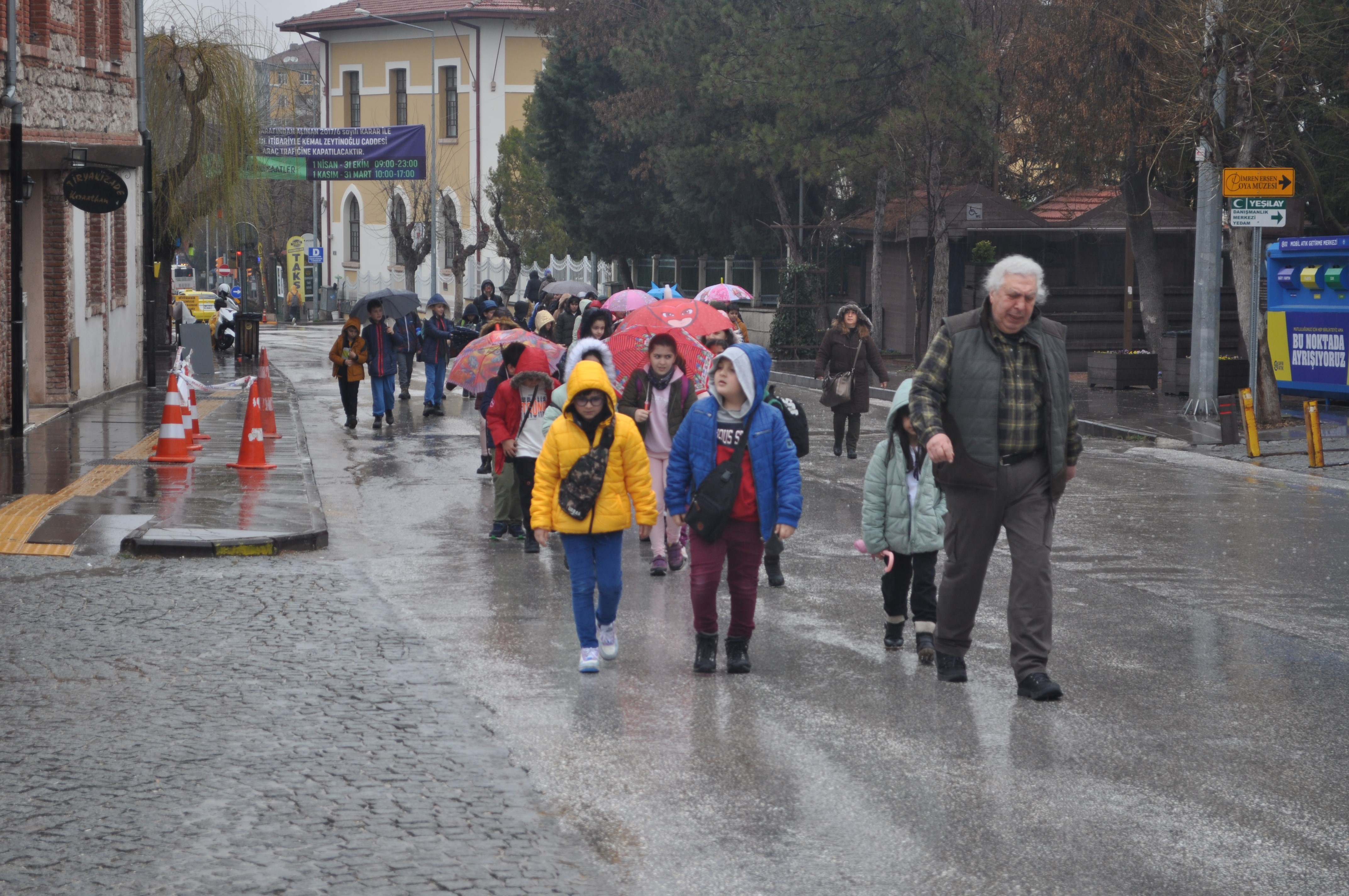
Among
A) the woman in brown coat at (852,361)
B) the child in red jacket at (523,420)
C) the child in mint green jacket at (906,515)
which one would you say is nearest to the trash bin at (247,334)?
the woman in brown coat at (852,361)

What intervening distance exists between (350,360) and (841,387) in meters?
6.48

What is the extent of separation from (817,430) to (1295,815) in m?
15.1

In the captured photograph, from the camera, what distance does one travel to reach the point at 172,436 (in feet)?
51.6

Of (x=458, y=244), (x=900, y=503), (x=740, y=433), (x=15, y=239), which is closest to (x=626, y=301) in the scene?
(x=15, y=239)

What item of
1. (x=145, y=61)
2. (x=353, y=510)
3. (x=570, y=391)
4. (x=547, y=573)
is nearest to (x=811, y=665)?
(x=570, y=391)

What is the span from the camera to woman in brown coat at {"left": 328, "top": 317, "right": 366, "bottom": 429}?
20031 millimetres

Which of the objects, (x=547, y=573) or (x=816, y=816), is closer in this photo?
(x=816, y=816)

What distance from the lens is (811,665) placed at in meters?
7.89

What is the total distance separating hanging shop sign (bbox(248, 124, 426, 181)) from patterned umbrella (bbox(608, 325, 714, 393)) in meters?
33.9

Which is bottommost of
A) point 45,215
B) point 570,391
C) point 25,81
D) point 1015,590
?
point 1015,590

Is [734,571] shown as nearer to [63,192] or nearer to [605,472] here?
[605,472]

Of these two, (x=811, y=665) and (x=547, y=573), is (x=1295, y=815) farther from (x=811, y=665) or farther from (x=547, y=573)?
(x=547, y=573)

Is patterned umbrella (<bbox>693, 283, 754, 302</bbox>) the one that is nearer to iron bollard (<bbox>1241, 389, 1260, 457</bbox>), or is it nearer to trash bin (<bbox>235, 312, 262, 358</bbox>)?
iron bollard (<bbox>1241, 389, 1260, 457</bbox>)

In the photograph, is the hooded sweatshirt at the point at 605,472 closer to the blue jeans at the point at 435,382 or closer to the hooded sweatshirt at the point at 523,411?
the hooded sweatshirt at the point at 523,411
